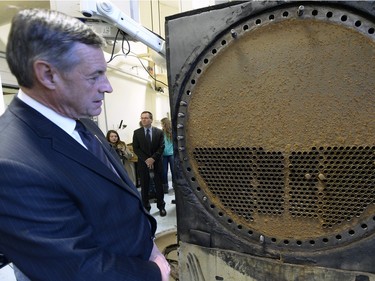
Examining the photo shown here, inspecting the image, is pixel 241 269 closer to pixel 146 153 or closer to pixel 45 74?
pixel 45 74

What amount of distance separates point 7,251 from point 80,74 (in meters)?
0.39

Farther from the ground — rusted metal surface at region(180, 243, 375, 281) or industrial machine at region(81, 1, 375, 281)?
industrial machine at region(81, 1, 375, 281)

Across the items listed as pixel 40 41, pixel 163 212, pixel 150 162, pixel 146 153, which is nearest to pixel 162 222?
pixel 163 212

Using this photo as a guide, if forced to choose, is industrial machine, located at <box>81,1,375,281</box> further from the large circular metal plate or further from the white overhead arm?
the white overhead arm

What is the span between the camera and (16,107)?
640 mm

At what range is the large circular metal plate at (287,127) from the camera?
53 centimetres

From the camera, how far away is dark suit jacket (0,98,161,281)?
54cm

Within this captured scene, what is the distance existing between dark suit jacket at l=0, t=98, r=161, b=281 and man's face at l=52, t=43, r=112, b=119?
0.06m

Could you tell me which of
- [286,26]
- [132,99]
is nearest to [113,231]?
[286,26]

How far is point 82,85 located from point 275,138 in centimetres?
43

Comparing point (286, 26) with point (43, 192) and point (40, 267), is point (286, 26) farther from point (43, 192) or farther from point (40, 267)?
point (40, 267)

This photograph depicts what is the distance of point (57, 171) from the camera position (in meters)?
0.59

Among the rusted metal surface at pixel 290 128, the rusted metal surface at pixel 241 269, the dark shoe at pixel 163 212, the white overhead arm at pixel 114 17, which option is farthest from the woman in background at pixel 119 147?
the rusted metal surface at pixel 290 128

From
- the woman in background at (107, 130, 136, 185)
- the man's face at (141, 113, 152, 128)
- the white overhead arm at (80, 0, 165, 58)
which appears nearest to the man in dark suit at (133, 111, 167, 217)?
the man's face at (141, 113, 152, 128)
